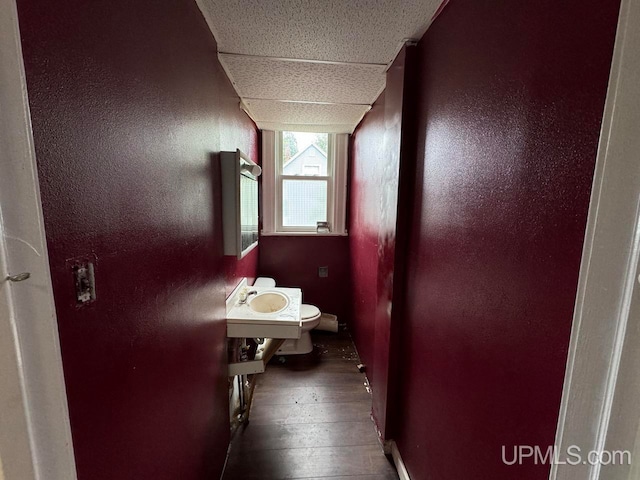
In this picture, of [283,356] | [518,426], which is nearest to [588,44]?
[518,426]

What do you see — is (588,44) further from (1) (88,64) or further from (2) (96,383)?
(2) (96,383)

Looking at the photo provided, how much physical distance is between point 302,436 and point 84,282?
1770 mm

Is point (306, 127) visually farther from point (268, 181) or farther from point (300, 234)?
point (300, 234)

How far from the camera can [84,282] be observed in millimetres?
560

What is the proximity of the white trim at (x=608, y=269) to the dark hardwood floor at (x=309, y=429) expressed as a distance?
1.43m

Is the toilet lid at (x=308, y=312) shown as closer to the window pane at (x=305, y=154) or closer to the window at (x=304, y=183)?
the window at (x=304, y=183)

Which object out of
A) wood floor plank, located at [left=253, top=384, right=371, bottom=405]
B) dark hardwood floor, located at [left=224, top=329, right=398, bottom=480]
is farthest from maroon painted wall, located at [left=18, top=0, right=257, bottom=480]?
wood floor plank, located at [left=253, top=384, right=371, bottom=405]

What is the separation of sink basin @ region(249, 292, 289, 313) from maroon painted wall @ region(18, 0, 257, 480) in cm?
75

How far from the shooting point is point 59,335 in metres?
0.49

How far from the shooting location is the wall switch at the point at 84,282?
543mm

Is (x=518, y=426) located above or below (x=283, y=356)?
above

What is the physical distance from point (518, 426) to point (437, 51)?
53.1 inches

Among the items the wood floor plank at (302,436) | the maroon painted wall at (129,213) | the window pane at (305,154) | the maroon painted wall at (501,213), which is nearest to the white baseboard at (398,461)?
the wood floor plank at (302,436)

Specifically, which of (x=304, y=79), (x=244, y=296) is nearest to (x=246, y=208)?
(x=244, y=296)
